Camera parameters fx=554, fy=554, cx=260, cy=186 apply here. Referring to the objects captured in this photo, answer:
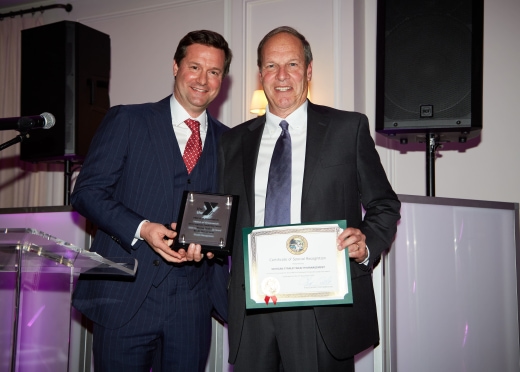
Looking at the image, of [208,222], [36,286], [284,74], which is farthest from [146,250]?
[284,74]

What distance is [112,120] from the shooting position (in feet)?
7.57

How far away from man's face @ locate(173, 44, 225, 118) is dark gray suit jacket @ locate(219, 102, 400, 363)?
1.32 feet

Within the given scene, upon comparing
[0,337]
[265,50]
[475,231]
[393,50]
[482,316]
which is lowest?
[482,316]

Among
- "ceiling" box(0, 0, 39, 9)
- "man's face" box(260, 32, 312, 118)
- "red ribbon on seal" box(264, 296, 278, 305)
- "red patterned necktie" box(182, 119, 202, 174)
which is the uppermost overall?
"ceiling" box(0, 0, 39, 9)

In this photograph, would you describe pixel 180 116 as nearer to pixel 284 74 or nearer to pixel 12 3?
pixel 284 74

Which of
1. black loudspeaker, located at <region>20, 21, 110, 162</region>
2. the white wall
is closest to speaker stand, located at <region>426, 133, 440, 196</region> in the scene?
the white wall

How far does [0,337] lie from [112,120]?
3.52 feet

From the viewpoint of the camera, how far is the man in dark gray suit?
1911 millimetres

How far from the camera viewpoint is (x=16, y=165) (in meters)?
5.95

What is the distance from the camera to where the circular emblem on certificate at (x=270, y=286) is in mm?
1773

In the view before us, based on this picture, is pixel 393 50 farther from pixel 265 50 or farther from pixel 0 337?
pixel 0 337

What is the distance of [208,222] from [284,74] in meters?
0.66

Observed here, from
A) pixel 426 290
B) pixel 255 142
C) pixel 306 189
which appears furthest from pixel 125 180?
pixel 426 290

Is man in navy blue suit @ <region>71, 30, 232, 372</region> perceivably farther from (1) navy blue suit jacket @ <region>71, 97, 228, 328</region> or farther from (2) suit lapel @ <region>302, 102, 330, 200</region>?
(2) suit lapel @ <region>302, 102, 330, 200</region>
